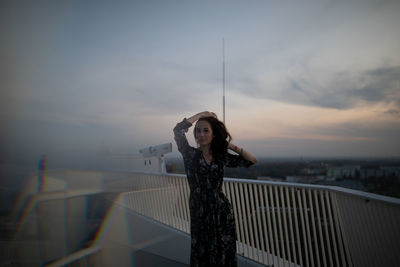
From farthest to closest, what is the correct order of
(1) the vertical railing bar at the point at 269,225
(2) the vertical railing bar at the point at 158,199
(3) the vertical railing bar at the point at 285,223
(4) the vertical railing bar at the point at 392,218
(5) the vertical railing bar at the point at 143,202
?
(5) the vertical railing bar at the point at 143,202, (2) the vertical railing bar at the point at 158,199, (1) the vertical railing bar at the point at 269,225, (3) the vertical railing bar at the point at 285,223, (4) the vertical railing bar at the point at 392,218

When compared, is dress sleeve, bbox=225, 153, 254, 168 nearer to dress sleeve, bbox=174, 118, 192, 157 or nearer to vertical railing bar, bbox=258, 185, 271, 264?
dress sleeve, bbox=174, 118, 192, 157

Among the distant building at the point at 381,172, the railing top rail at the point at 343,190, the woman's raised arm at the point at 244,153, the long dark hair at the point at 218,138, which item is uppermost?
the long dark hair at the point at 218,138

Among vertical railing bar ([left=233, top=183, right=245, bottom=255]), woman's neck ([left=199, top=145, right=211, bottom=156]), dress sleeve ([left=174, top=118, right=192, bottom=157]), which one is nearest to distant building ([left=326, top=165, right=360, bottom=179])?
vertical railing bar ([left=233, top=183, right=245, bottom=255])

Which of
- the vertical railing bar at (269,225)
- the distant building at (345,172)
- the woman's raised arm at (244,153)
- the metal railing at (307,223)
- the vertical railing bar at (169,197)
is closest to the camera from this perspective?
the metal railing at (307,223)

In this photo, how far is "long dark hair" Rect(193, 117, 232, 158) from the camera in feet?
5.57

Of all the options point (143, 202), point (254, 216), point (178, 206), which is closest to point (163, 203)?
point (178, 206)

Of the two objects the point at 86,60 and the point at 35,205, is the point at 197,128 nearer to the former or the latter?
the point at 86,60

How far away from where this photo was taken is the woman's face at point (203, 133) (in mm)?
1666

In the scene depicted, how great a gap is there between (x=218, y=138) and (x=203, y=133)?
0.14 meters

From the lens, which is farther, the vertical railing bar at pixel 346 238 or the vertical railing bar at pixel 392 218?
the vertical railing bar at pixel 346 238

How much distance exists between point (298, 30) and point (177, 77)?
7.92ft

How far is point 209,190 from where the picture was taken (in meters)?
1.61

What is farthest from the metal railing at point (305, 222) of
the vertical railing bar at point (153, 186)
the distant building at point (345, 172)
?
the distant building at point (345, 172)

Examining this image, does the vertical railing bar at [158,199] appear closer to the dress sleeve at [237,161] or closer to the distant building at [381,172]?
the dress sleeve at [237,161]
